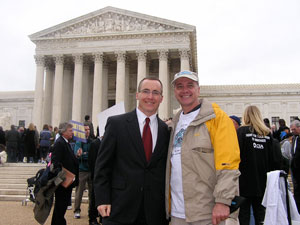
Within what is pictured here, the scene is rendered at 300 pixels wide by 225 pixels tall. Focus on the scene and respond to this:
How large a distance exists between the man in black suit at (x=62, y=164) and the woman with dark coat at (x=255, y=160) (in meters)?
3.81

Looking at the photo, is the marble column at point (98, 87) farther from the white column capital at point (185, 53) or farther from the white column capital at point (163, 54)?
the white column capital at point (185, 53)

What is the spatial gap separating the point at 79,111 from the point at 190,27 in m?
17.2

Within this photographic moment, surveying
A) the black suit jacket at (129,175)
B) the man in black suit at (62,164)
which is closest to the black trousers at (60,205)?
the man in black suit at (62,164)

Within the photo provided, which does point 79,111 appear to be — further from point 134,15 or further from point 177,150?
point 177,150

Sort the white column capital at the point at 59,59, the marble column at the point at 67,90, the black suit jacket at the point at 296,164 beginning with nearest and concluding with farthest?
the black suit jacket at the point at 296,164 < the white column capital at the point at 59,59 < the marble column at the point at 67,90

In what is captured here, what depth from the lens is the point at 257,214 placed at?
584 centimetres

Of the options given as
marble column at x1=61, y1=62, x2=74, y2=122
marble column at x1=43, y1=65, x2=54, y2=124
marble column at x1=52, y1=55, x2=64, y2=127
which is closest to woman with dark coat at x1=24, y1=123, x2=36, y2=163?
marble column at x1=52, y1=55, x2=64, y2=127

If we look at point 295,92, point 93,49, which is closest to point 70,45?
point 93,49

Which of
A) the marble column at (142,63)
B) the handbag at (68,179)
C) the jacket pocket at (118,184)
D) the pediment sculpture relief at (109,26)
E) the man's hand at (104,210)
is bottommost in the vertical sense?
the man's hand at (104,210)

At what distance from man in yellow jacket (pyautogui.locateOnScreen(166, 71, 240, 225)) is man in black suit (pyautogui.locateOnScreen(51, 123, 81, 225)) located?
12.9ft

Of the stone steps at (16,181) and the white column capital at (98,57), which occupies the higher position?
the white column capital at (98,57)

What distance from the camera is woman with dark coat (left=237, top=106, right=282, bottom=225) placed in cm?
575

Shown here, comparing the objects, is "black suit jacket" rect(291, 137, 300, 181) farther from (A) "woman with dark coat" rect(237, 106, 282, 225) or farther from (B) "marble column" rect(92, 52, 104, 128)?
(B) "marble column" rect(92, 52, 104, 128)

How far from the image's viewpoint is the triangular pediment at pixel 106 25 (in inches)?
1516
